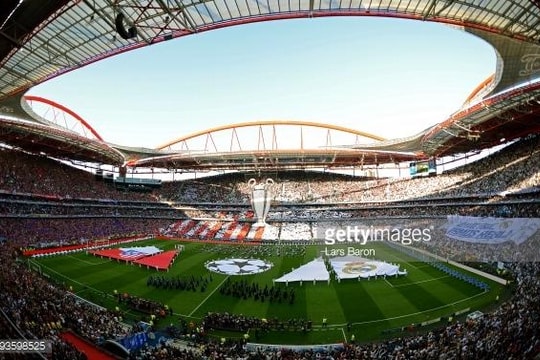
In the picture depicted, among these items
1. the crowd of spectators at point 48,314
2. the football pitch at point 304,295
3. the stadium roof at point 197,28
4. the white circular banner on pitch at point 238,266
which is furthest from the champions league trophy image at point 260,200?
the crowd of spectators at point 48,314

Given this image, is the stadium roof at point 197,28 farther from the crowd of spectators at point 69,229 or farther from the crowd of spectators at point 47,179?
the crowd of spectators at point 47,179

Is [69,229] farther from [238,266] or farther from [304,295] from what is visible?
[304,295]

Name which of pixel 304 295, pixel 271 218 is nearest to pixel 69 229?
pixel 271 218

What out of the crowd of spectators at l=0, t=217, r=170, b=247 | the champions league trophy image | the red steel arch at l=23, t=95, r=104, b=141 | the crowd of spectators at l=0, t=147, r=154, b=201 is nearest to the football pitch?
the crowd of spectators at l=0, t=217, r=170, b=247

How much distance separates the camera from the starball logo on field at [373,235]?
40.8 m

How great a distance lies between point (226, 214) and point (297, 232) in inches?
587

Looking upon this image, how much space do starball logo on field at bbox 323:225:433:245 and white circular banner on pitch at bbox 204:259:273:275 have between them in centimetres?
1267

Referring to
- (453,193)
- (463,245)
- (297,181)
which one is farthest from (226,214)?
(463,245)

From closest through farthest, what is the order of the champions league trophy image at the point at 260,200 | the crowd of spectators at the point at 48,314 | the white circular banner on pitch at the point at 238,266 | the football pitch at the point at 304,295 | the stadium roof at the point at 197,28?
the crowd of spectators at the point at 48,314, the stadium roof at the point at 197,28, the football pitch at the point at 304,295, the white circular banner on pitch at the point at 238,266, the champions league trophy image at the point at 260,200

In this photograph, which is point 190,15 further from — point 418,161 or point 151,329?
point 418,161

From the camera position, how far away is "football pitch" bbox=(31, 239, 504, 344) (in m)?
20.6

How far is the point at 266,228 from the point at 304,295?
99.7 ft

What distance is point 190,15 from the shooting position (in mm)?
18641

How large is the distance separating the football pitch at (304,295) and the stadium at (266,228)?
0.55 feet
